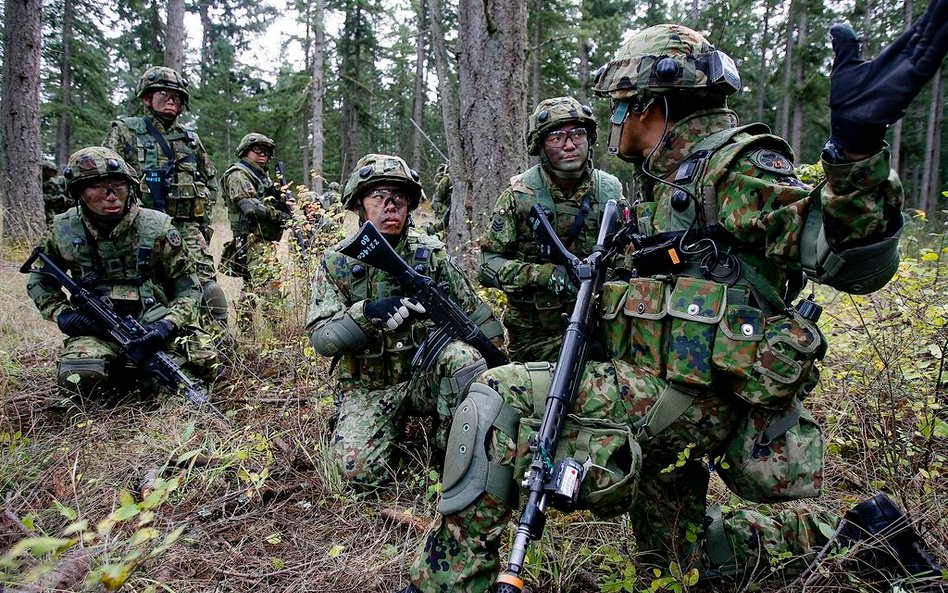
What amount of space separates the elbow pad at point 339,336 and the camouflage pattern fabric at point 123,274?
5.43 feet

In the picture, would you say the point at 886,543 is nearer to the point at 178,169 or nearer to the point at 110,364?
the point at 110,364

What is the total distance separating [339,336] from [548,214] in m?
1.68

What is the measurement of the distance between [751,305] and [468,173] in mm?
3927

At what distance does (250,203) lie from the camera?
23.5ft

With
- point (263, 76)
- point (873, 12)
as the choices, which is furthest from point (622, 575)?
point (263, 76)

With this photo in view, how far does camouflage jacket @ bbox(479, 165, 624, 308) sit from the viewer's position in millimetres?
4004

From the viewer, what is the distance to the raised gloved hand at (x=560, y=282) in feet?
12.4

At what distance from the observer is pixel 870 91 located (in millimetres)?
1325

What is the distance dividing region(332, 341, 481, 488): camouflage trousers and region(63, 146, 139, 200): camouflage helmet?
2606 millimetres

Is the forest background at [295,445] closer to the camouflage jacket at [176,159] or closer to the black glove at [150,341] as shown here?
the black glove at [150,341]

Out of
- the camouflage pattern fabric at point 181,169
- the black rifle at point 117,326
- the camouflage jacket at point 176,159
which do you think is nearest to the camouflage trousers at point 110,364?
the black rifle at point 117,326

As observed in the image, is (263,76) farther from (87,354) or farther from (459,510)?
(459,510)

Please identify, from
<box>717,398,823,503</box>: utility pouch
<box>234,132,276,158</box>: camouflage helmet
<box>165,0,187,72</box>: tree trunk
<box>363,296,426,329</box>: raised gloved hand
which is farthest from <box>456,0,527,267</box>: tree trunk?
<box>165,0,187,72</box>: tree trunk

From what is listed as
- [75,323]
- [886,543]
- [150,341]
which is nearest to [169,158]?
[75,323]
